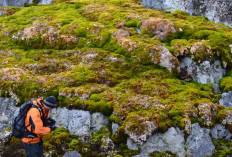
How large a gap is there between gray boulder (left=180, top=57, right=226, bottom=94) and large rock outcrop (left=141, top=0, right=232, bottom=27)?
10.6m

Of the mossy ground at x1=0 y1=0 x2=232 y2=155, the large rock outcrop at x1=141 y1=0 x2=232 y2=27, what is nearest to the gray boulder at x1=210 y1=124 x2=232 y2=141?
the mossy ground at x1=0 y1=0 x2=232 y2=155

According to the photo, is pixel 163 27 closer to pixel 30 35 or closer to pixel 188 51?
pixel 188 51

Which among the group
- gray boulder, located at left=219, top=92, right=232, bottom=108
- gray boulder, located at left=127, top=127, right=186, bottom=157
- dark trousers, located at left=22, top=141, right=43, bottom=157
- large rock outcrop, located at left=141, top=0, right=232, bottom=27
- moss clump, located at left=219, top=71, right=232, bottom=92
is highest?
large rock outcrop, located at left=141, top=0, right=232, bottom=27

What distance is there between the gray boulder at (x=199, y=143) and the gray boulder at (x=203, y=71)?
5.45 meters

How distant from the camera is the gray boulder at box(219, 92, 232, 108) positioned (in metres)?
17.2

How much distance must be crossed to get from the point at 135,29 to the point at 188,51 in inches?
266

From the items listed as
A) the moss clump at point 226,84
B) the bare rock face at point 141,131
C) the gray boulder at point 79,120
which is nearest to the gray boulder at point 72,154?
the gray boulder at point 79,120

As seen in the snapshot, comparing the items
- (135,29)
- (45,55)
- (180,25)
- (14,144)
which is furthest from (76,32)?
(14,144)

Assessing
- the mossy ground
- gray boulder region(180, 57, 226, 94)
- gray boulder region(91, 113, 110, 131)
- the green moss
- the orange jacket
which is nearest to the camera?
the orange jacket

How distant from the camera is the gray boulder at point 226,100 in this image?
17188 mm

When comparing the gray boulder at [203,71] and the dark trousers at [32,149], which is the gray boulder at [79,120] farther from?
the gray boulder at [203,71]

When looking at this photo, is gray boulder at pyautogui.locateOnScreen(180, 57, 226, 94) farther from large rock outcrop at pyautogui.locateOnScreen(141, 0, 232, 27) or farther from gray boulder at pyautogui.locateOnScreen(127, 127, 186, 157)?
large rock outcrop at pyautogui.locateOnScreen(141, 0, 232, 27)

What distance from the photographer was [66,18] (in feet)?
92.4

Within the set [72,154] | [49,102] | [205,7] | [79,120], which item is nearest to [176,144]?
[72,154]
